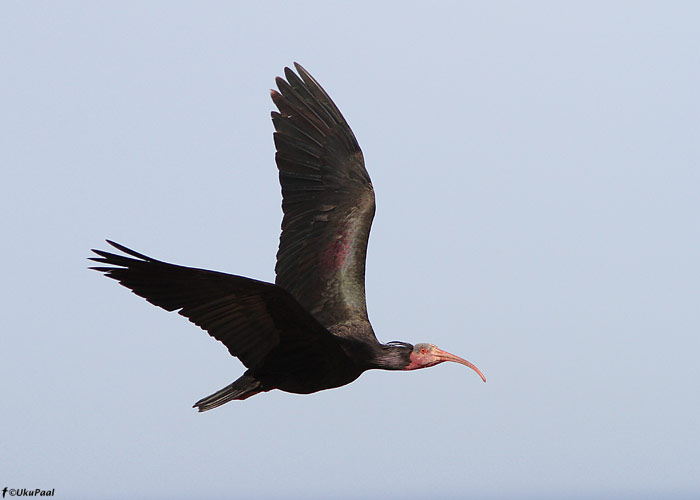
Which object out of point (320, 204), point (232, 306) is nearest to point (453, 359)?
point (320, 204)

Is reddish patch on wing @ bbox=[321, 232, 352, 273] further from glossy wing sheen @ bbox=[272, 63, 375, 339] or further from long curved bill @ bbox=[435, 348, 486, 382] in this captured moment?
long curved bill @ bbox=[435, 348, 486, 382]

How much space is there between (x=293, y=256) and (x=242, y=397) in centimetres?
213

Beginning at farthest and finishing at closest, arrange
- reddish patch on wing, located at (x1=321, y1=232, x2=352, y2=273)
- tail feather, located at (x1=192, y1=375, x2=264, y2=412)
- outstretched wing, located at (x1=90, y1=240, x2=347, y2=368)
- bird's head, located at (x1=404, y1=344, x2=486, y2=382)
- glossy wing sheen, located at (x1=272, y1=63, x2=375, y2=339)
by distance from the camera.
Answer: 1. reddish patch on wing, located at (x1=321, y1=232, x2=352, y2=273)
2. glossy wing sheen, located at (x1=272, y1=63, x2=375, y2=339)
3. bird's head, located at (x1=404, y1=344, x2=486, y2=382)
4. tail feather, located at (x1=192, y1=375, x2=264, y2=412)
5. outstretched wing, located at (x1=90, y1=240, x2=347, y2=368)

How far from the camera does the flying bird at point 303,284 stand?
8008 millimetres

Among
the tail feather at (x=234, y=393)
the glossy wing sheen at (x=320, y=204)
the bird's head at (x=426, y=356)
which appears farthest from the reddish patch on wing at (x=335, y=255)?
the tail feather at (x=234, y=393)

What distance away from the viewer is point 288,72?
1159 centimetres

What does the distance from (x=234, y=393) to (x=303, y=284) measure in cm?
192

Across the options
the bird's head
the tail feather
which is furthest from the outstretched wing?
the bird's head

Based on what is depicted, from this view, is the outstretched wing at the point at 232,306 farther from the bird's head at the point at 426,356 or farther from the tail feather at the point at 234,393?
Result: the bird's head at the point at 426,356

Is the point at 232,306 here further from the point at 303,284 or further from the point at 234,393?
the point at 303,284

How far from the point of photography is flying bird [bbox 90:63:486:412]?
26.3 feet

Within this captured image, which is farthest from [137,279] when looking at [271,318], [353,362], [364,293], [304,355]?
[364,293]

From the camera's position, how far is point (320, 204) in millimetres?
11438

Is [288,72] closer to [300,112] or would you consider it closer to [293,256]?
[300,112]
